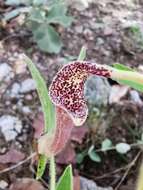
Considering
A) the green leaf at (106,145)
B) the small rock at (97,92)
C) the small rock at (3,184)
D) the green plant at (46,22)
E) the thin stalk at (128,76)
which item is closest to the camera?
the thin stalk at (128,76)

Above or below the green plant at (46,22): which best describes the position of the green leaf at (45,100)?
above

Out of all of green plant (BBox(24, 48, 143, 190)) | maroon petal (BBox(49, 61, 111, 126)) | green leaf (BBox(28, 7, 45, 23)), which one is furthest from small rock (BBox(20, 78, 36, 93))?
maroon petal (BBox(49, 61, 111, 126))

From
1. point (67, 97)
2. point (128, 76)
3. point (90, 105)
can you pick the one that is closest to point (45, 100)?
point (67, 97)

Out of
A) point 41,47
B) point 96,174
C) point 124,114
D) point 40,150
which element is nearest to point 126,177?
point 96,174

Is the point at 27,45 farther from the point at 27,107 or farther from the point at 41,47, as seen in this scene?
the point at 27,107

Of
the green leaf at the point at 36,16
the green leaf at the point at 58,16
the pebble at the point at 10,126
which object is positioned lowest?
the pebble at the point at 10,126

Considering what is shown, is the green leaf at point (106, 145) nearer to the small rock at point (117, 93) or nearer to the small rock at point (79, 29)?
the small rock at point (117, 93)

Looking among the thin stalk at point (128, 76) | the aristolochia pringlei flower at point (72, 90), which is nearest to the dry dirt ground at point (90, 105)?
the aristolochia pringlei flower at point (72, 90)
